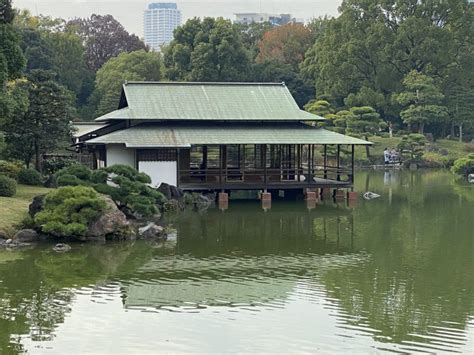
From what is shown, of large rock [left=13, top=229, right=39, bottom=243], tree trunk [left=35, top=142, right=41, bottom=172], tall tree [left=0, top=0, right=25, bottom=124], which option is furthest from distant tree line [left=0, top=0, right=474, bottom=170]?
large rock [left=13, top=229, right=39, bottom=243]

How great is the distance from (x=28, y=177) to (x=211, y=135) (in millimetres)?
7536

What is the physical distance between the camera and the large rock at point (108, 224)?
20953 mm

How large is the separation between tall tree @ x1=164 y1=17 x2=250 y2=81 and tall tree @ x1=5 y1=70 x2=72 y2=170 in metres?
28.5

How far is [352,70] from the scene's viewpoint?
59969 mm

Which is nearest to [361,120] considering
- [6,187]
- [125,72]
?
[125,72]

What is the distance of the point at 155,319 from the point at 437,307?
18.0 feet

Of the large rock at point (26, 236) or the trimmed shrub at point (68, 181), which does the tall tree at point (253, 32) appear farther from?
the large rock at point (26, 236)

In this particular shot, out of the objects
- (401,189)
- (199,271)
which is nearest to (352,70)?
(401,189)

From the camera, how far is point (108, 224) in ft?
69.2

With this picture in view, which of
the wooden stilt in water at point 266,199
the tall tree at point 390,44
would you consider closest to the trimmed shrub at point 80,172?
the wooden stilt in water at point 266,199

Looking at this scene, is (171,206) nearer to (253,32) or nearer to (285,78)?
(285,78)

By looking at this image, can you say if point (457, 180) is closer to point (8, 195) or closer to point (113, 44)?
point (8, 195)

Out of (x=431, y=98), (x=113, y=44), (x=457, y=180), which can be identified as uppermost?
(x=113, y=44)

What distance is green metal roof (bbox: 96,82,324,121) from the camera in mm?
32094
